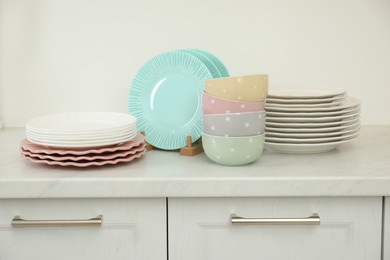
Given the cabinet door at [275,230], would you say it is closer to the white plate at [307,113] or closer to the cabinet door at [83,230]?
the cabinet door at [83,230]

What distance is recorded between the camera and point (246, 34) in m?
2.00

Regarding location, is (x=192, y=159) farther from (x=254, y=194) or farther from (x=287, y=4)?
(x=287, y=4)

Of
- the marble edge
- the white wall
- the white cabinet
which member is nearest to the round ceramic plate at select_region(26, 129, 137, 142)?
the marble edge

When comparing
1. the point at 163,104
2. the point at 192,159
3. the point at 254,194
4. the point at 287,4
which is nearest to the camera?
the point at 254,194

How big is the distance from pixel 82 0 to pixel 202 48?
38cm

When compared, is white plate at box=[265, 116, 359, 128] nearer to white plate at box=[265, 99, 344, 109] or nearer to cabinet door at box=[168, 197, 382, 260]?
white plate at box=[265, 99, 344, 109]

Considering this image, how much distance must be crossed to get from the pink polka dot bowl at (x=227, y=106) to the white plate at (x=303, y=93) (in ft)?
0.46

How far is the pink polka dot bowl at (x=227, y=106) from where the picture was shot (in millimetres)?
1544

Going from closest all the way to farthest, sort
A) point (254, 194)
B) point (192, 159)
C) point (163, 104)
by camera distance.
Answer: point (254, 194) < point (192, 159) < point (163, 104)

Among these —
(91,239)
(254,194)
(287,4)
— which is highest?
(287,4)

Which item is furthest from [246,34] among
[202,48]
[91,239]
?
[91,239]

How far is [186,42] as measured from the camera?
6.58 ft

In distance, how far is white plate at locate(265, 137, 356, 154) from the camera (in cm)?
164

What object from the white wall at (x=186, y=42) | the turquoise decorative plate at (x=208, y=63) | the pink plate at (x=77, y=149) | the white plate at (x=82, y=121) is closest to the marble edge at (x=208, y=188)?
the pink plate at (x=77, y=149)
